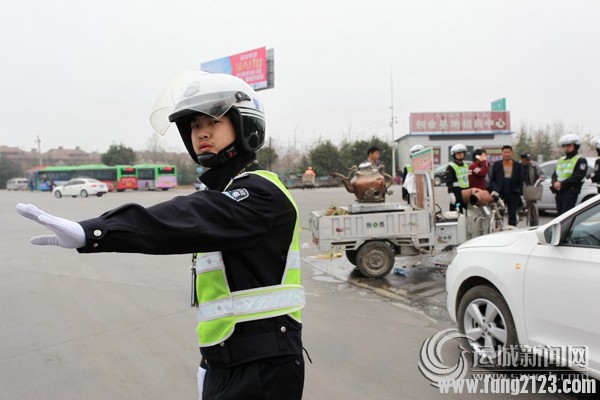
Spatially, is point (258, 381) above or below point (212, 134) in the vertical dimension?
below

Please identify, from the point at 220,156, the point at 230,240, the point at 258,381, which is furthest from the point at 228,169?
the point at 258,381

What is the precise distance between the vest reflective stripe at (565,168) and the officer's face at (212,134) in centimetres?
770

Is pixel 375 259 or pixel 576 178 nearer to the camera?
pixel 375 259

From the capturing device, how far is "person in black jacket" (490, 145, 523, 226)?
868cm

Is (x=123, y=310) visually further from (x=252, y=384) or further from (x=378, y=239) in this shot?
(x=252, y=384)

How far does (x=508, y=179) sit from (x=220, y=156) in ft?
27.7

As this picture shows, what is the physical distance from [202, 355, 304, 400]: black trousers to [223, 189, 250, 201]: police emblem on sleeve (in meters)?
0.54

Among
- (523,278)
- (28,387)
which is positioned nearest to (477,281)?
(523,278)

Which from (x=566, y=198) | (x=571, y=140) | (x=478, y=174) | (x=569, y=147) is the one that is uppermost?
(x=571, y=140)

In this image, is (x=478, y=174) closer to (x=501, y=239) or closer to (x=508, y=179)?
(x=508, y=179)

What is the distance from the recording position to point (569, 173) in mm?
7555

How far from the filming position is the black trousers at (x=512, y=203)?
8781mm

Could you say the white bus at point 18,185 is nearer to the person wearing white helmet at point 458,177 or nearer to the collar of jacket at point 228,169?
the person wearing white helmet at point 458,177
